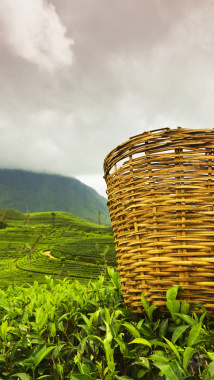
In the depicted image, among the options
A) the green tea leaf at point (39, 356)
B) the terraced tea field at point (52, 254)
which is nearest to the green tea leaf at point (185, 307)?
the green tea leaf at point (39, 356)

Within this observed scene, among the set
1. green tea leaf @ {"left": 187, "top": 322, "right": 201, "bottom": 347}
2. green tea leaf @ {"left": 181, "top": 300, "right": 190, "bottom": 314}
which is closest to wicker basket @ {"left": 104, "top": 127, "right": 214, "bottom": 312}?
green tea leaf @ {"left": 181, "top": 300, "right": 190, "bottom": 314}

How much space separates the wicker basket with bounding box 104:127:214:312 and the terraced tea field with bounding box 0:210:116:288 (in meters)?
41.7

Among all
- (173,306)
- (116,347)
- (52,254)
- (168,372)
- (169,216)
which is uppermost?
(169,216)

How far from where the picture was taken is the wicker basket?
1.17 m

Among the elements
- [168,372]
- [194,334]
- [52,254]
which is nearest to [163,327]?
[194,334]

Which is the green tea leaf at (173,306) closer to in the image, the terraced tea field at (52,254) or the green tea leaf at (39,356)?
the green tea leaf at (39,356)

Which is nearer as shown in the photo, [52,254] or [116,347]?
[116,347]

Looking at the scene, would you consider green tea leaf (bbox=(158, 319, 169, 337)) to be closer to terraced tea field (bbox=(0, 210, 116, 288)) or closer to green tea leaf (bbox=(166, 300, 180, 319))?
green tea leaf (bbox=(166, 300, 180, 319))

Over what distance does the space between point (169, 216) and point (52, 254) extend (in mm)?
63025

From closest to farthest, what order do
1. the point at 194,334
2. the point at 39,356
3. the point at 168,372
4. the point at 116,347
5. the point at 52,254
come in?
the point at 168,372, the point at 194,334, the point at 39,356, the point at 116,347, the point at 52,254

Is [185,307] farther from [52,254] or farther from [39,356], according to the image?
[52,254]

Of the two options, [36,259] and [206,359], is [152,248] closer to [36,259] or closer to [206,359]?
[206,359]

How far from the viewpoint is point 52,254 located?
61.1m

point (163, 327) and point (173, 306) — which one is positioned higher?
point (173, 306)
